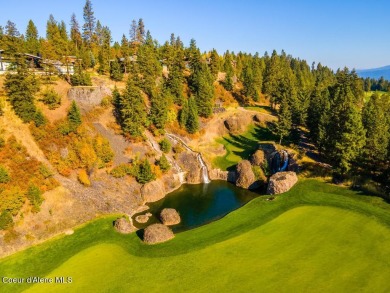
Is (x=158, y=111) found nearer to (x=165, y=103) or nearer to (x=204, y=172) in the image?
(x=165, y=103)

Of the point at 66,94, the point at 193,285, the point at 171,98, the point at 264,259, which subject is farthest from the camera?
the point at 171,98

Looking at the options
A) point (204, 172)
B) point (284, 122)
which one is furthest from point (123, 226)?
point (284, 122)

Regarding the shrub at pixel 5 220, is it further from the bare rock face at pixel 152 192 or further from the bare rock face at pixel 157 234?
the bare rock face at pixel 152 192

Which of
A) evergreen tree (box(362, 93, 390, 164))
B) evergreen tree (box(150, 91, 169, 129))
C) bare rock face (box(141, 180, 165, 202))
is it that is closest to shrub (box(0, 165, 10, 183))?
bare rock face (box(141, 180, 165, 202))

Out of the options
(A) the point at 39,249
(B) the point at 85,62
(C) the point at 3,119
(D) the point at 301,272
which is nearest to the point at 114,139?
(C) the point at 3,119

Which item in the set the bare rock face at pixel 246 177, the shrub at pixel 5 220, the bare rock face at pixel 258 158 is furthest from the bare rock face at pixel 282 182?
the shrub at pixel 5 220

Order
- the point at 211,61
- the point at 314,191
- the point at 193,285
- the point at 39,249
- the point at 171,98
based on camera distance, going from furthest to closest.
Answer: the point at 211,61
the point at 171,98
the point at 314,191
the point at 39,249
the point at 193,285

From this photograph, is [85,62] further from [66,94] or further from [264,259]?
[264,259]
